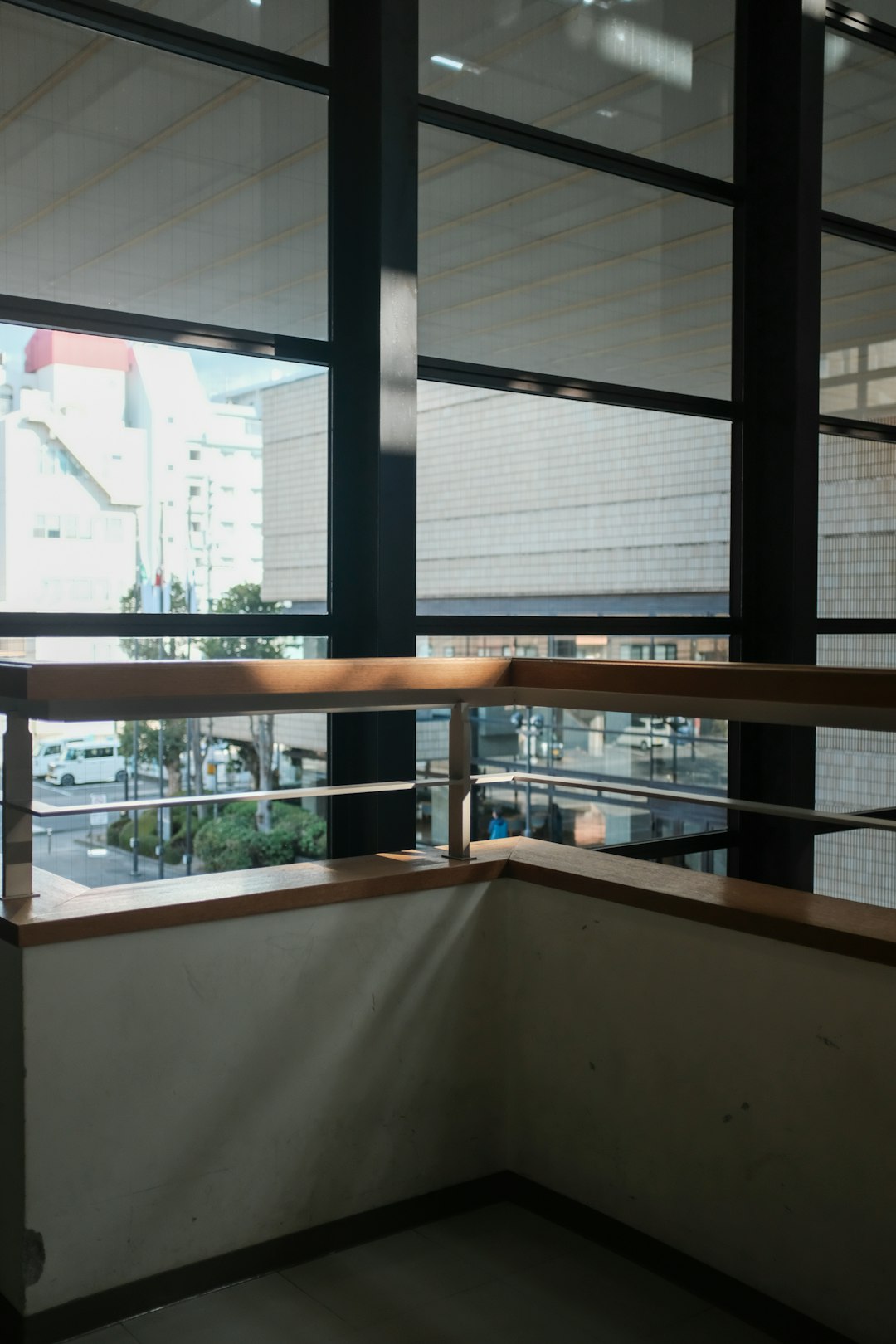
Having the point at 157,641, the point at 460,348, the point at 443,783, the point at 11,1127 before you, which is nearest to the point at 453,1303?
the point at 11,1127

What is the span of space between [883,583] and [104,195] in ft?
10.6

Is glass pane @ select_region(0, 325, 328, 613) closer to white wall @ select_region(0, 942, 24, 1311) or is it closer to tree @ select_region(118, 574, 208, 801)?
tree @ select_region(118, 574, 208, 801)

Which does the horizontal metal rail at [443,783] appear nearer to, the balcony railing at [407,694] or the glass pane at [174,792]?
the balcony railing at [407,694]

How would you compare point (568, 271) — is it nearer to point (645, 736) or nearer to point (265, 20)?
point (265, 20)

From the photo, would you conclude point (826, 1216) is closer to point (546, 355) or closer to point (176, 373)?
point (176, 373)

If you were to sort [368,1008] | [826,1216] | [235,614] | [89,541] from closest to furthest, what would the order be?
[826,1216], [368,1008], [89,541], [235,614]

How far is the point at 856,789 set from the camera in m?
4.60

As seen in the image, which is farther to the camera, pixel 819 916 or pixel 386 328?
pixel 386 328

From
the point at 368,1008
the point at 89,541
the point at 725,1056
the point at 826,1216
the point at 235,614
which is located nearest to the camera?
the point at 826,1216

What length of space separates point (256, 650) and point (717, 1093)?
68.2 inches

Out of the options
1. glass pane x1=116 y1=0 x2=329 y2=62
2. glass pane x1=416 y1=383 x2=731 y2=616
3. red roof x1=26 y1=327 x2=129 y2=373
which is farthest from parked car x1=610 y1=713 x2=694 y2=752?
glass pane x1=116 y1=0 x2=329 y2=62

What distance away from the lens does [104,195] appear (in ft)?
9.49

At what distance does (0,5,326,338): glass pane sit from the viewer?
278 cm

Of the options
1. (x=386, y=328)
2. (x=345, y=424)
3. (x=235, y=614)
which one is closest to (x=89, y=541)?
(x=235, y=614)
